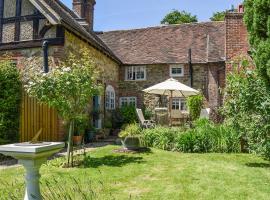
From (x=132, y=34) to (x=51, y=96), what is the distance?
1762 cm

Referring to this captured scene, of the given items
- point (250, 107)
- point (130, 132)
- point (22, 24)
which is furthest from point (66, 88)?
point (22, 24)

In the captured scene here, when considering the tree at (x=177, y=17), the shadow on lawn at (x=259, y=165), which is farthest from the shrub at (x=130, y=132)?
the tree at (x=177, y=17)

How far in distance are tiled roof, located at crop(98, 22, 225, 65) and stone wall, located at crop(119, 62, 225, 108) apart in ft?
1.57

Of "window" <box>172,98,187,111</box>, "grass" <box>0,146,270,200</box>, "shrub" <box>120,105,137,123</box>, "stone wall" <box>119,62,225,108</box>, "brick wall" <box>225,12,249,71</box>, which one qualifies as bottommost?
"grass" <box>0,146,270,200</box>

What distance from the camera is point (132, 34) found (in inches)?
1072

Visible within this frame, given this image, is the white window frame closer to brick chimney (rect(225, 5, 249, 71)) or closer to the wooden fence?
brick chimney (rect(225, 5, 249, 71))

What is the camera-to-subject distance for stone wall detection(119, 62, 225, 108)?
71.4ft

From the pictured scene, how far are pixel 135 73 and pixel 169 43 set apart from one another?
11.4 ft

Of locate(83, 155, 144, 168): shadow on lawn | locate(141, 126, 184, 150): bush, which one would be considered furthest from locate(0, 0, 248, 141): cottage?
locate(83, 155, 144, 168): shadow on lawn

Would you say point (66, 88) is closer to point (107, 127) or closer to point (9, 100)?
point (9, 100)

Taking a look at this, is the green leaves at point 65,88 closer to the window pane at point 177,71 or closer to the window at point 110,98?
the window at point 110,98

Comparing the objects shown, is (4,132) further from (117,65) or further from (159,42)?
(159,42)

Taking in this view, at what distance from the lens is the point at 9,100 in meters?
14.6

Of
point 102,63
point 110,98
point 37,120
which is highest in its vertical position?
point 102,63
